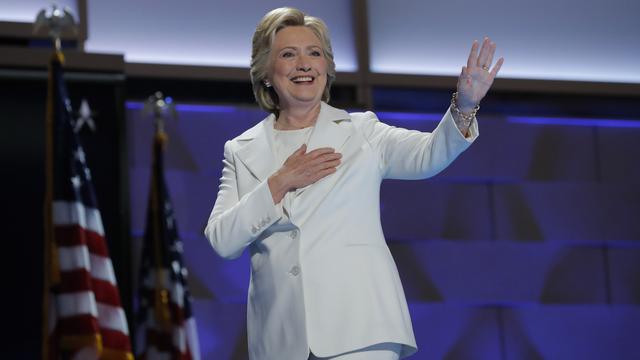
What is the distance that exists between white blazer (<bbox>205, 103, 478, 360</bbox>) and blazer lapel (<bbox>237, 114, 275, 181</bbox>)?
0.02 meters

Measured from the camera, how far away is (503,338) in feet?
19.0

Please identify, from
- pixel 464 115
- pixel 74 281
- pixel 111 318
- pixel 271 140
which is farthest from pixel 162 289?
pixel 464 115

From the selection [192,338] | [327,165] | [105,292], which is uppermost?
[327,165]

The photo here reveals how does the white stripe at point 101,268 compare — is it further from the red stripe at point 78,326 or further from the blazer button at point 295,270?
the blazer button at point 295,270

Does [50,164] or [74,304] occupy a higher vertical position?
[50,164]

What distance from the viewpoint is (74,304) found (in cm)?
410

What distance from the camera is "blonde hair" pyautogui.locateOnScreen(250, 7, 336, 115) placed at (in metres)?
2.44

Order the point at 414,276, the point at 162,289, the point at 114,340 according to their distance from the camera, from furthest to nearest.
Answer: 1. the point at 414,276
2. the point at 162,289
3. the point at 114,340

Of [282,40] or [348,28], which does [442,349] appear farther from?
[282,40]

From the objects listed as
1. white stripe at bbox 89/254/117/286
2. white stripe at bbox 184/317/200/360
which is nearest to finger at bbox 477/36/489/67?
white stripe at bbox 89/254/117/286

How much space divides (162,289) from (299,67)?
2.57 m

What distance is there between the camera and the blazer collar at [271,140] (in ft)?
7.73

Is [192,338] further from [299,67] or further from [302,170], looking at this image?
[302,170]

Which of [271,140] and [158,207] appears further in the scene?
[158,207]
